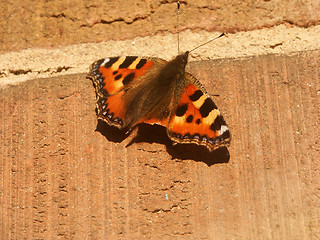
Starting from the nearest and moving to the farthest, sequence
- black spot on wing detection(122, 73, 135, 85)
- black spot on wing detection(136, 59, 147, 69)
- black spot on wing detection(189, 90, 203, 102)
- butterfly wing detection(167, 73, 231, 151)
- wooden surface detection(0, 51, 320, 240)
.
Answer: wooden surface detection(0, 51, 320, 240) < butterfly wing detection(167, 73, 231, 151) < black spot on wing detection(189, 90, 203, 102) < black spot on wing detection(136, 59, 147, 69) < black spot on wing detection(122, 73, 135, 85)

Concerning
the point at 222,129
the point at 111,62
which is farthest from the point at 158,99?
the point at 222,129

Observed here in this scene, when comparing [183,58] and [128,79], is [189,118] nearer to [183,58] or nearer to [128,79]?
[183,58]

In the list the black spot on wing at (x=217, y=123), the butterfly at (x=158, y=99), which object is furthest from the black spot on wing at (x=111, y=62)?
the black spot on wing at (x=217, y=123)

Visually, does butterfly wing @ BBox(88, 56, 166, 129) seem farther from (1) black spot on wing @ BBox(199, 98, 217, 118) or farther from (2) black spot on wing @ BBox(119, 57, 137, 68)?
(1) black spot on wing @ BBox(199, 98, 217, 118)

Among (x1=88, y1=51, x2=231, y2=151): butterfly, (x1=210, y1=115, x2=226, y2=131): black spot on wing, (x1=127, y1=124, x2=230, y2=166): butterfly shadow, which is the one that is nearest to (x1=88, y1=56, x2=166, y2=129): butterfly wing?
(x1=88, y1=51, x2=231, y2=151): butterfly

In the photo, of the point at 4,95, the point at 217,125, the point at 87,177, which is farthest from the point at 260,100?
the point at 4,95

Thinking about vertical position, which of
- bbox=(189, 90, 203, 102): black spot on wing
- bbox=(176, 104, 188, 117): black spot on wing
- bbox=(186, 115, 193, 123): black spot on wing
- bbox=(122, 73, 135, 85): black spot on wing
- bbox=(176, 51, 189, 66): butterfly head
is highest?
bbox=(122, 73, 135, 85): black spot on wing

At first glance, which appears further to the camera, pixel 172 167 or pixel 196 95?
pixel 196 95

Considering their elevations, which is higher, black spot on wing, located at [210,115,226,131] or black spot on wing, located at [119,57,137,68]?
black spot on wing, located at [119,57,137,68]
